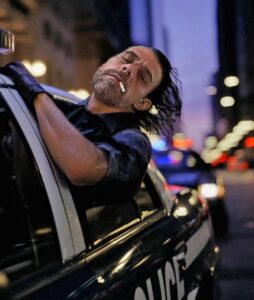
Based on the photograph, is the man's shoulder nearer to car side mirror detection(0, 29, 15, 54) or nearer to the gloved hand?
the gloved hand

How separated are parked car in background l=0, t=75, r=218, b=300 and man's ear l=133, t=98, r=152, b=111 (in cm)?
31

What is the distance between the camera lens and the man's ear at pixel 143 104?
102 inches

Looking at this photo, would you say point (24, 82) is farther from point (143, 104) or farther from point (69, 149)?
point (143, 104)

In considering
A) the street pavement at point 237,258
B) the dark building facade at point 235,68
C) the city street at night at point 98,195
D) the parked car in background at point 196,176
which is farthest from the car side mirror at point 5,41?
the dark building facade at point 235,68

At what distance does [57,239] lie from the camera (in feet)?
6.31

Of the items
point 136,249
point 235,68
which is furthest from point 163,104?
point 235,68

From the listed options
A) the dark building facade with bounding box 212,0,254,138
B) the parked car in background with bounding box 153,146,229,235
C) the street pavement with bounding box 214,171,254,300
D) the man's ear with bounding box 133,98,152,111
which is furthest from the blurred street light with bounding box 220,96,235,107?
the man's ear with bounding box 133,98,152,111

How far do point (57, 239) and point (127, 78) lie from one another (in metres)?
0.79

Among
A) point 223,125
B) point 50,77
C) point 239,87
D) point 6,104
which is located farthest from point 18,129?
point 223,125

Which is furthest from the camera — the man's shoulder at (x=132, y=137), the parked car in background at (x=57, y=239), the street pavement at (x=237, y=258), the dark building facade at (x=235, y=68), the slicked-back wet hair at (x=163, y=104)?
the dark building facade at (x=235, y=68)

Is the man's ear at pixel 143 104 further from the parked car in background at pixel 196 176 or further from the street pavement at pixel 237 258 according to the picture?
the parked car in background at pixel 196 176

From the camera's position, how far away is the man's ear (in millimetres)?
2584

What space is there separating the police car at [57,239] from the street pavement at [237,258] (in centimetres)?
148

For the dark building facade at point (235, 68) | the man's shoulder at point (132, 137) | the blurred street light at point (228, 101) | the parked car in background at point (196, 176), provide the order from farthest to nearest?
the blurred street light at point (228, 101) → the dark building facade at point (235, 68) → the parked car in background at point (196, 176) → the man's shoulder at point (132, 137)
